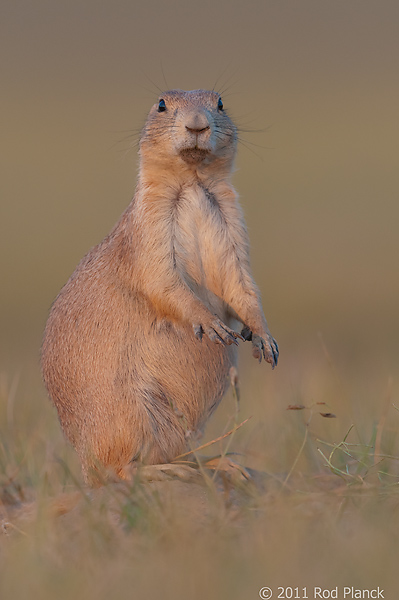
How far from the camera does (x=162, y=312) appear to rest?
5633 millimetres

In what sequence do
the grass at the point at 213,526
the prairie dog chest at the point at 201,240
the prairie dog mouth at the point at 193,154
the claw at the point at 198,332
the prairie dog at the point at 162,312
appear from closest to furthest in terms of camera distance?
the grass at the point at 213,526, the claw at the point at 198,332, the prairie dog at the point at 162,312, the prairie dog mouth at the point at 193,154, the prairie dog chest at the point at 201,240

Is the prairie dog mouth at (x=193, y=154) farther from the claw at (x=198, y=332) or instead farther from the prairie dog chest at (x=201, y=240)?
the claw at (x=198, y=332)

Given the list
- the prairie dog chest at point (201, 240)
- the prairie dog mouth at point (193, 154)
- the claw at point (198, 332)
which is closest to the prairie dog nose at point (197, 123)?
the prairie dog mouth at point (193, 154)

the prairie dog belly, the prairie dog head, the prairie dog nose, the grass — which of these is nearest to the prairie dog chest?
the prairie dog belly

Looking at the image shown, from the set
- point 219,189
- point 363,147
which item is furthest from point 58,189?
point 219,189

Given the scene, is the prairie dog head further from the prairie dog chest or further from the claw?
the claw

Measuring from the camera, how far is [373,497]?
4.45 meters

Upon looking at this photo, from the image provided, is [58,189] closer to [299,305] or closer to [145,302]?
[299,305]

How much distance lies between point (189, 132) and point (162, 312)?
1.07 m

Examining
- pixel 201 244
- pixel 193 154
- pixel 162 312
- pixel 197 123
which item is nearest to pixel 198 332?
pixel 162 312

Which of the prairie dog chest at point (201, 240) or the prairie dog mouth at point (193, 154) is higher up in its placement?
the prairie dog mouth at point (193, 154)

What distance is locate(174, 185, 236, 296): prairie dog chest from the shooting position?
5.76 meters

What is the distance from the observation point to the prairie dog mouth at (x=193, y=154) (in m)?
5.61

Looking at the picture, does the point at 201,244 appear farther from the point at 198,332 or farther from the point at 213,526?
the point at 213,526
